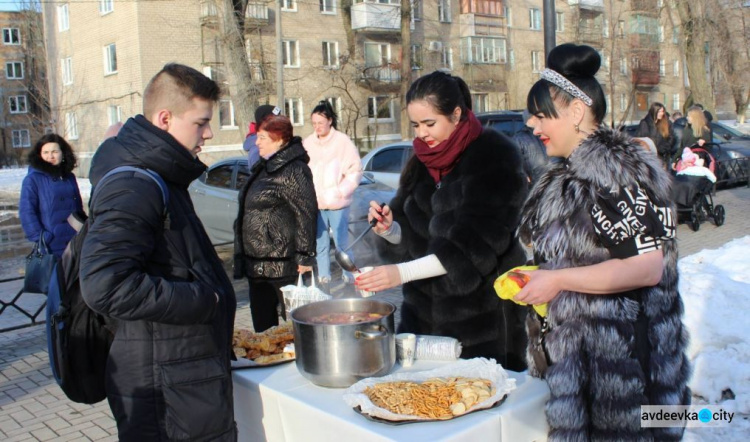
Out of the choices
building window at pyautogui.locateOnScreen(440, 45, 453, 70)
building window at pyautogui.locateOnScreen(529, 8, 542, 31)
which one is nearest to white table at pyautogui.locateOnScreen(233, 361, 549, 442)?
building window at pyautogui.locateOnScreen(440, 45, 453, 70)

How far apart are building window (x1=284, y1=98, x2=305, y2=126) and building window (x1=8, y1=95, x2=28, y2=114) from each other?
2742 centimetres

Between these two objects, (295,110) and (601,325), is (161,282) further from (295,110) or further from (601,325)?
(295,110)

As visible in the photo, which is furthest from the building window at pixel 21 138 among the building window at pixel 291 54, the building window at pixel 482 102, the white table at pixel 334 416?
the white table at pixel 334 416

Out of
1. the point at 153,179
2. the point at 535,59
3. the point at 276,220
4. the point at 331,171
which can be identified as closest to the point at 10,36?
the point at 535,59

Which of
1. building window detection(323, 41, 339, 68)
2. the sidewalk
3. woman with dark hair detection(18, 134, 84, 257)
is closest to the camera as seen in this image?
the sidewalk

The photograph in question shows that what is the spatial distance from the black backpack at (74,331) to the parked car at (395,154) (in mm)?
8935

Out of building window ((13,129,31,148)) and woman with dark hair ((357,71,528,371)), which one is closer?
woman with dark hair ((357,71,528,371))

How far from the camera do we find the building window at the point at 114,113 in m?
32.3

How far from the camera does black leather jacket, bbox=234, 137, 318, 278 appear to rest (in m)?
5.02

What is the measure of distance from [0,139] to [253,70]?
2687cm

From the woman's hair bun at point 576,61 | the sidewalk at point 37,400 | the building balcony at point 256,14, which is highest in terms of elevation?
the building balcony at point 256,14

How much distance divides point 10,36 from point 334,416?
63.9m

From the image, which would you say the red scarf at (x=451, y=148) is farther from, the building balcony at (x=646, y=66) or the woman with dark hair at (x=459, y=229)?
the building balcony at (x=646, y=66)

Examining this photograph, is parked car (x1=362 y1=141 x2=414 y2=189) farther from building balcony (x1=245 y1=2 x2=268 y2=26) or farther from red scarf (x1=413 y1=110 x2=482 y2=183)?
building balcony (x1=245 y1=2 x2=268 y2=26)
